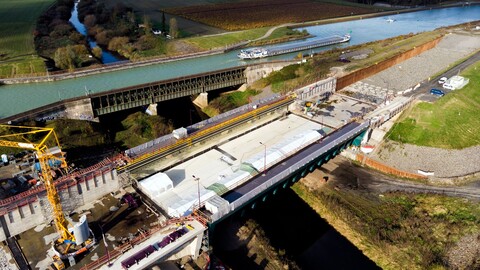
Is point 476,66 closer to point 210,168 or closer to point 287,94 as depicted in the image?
point 287,94

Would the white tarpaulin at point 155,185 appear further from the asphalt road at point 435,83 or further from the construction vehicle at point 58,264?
the asphalt road at point 435,83

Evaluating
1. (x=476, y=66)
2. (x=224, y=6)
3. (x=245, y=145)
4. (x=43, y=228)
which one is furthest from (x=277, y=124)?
(x=224, y=6)

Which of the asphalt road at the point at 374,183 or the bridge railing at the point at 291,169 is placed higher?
the bridge railing at the point at 291,169

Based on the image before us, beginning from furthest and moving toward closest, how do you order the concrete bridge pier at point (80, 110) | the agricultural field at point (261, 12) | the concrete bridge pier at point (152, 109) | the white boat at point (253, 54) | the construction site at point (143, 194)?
the agricultural field at point (261, 12), the white boat at point (253, 54), the concrete bridge pier at point (152, 109), the concrete bridge pier at point (80, 110), the construction site at point (143, 194)

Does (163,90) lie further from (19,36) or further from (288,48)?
(19,36)

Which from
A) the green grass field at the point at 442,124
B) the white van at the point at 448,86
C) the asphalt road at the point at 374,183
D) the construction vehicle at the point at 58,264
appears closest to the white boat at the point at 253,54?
the white van at the point at 448,86

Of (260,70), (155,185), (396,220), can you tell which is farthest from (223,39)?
(396,220)

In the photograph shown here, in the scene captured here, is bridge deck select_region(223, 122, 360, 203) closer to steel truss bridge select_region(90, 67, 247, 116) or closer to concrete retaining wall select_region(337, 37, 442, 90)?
concrete retaining wall select_region(337, 37, 442, 90)

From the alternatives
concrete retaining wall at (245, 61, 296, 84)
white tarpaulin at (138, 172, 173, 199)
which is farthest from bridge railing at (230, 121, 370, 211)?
concrete retaining wall at (245, 61, 296, 84)
